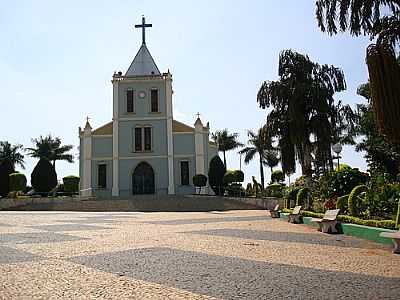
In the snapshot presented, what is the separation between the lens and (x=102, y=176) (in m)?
41.9

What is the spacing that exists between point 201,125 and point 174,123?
260 centimetres

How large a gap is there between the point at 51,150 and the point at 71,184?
2368 cm

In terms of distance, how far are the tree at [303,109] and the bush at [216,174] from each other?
13.5 meters

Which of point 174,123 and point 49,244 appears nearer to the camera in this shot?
point 49,244

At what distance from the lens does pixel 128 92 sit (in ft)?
142

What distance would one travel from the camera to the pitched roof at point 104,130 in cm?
4300

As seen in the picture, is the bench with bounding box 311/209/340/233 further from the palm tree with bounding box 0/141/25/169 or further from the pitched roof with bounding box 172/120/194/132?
the palm tree with bounding box 0/141/25/169

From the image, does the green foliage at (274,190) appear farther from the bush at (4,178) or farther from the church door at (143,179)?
the bush at (4,178)

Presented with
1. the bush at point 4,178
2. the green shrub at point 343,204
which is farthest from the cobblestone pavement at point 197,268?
the bush at point 4,178

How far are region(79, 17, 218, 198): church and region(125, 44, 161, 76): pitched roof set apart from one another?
1.71m

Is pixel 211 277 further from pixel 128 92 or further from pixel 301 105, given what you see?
pixel 128 92

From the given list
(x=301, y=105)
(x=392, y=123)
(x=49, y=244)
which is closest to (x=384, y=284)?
(x=392, y=123)

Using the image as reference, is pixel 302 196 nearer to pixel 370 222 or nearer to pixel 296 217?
pixel 296 217

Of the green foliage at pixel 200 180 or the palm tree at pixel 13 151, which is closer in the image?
the green foliage at pixel 200 180
